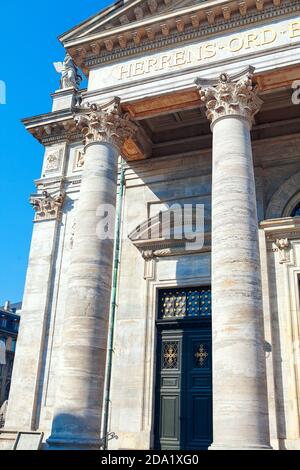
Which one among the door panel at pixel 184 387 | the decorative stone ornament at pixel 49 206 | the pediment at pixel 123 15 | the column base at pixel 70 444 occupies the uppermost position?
the pediment at pixel 123 15

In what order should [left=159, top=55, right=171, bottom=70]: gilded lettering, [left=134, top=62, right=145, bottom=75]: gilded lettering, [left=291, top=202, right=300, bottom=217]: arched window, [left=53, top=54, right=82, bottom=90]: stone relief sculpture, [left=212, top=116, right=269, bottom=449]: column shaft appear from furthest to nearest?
[left=53, top=54, right=82, bottom=90]: stone relief sculpture, [left=291, top=202, right=300, bottom=217]: arched window, [left=134, top=62, right=145, bottom=75]: gilded lettering, [left=159, top=55, right=171, bottom=70]: gilded lettering, [left=212, top=116, right=269, bottom=449]: column shaft

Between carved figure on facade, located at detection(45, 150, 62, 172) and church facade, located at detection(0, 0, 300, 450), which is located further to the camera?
carved figure on facade, located at detection(45, 150, 62, 172)

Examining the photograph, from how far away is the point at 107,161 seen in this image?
1356 centimetres

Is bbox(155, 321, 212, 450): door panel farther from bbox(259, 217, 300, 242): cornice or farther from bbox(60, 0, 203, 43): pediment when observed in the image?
bbox(60, 0, 203, 43): pediment

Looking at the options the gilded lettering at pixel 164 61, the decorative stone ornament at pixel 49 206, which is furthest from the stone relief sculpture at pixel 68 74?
the gilded lettering at pixel 164 61

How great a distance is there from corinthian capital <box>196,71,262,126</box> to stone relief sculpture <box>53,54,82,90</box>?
29.5 ft

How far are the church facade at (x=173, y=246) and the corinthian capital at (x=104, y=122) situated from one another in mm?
46

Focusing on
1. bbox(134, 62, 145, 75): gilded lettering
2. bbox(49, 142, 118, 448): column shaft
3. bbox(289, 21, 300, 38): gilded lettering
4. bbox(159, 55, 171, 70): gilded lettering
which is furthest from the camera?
bbox(134, 62, 145, 75): gilded lettering

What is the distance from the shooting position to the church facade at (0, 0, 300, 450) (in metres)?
10.8

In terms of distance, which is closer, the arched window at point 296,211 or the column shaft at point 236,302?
the column shaft at point 236,302

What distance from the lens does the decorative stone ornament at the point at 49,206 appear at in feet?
58.5

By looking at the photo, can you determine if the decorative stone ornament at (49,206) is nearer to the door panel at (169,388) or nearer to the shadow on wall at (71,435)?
the door panel at (169,388)

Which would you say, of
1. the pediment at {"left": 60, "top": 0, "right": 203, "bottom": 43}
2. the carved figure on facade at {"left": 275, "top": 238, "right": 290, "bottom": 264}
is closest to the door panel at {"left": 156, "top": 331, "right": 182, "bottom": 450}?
the carved figure on facade at {"left": 275, "top": 238, "right": 290, "bottom": 264}

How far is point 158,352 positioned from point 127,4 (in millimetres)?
10369
